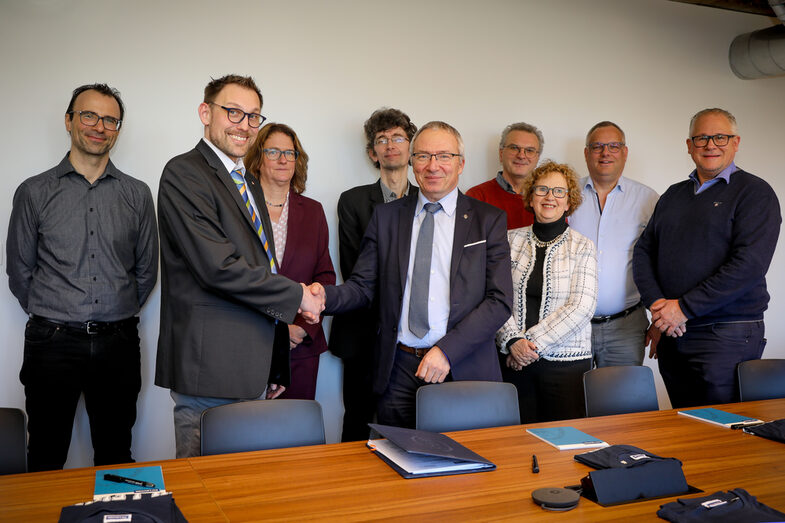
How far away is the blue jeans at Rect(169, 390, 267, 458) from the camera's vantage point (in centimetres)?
274

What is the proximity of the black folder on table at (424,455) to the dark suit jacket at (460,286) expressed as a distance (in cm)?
81

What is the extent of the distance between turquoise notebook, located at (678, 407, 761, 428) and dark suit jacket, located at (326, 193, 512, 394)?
2.89ft

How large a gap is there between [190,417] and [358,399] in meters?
1.78

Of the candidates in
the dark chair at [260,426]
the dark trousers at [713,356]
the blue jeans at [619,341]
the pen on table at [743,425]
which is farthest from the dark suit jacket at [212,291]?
the dark trousers at [713,356]

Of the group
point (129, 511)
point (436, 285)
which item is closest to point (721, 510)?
point (129, 511)

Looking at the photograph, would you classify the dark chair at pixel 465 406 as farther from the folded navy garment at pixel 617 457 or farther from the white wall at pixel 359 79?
the white wall at pixel 359 79

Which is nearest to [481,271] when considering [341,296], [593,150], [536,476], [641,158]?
[341,296]

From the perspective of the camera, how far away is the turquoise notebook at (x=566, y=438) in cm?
227

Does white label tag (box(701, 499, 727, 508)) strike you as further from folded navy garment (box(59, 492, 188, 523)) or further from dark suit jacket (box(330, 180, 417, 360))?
dark suit jacket (box(330, 180, 417, 360))

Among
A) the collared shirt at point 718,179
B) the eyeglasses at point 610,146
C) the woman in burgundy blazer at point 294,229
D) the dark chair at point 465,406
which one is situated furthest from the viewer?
the eyeglasses at point 610,146

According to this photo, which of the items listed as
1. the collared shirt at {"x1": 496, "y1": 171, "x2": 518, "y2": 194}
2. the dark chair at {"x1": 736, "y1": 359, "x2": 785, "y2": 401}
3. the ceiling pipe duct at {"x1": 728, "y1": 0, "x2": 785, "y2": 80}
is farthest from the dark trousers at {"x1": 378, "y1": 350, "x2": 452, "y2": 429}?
the ceiling pipe duct at {"x1": 728, "y1": 0, "x2": 785, "y2": 80}

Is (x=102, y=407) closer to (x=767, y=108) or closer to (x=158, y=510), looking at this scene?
(x=158, y=510)

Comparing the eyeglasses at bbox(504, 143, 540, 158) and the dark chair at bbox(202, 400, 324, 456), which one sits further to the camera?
the eyeglasses at bbox(504, 143, 540, 158)

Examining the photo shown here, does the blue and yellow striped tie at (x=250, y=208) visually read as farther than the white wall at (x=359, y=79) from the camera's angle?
No
